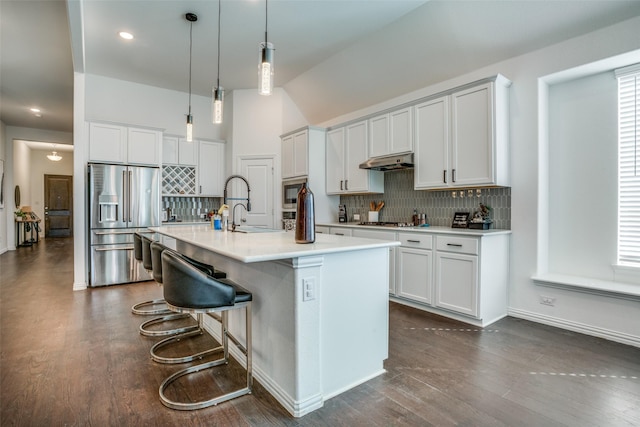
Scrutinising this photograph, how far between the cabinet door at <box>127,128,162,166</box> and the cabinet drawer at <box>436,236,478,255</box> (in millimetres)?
4370

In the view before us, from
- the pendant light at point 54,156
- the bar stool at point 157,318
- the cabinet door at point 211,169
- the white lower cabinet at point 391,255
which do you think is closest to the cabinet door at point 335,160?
the white lower cabinet at point 391,255

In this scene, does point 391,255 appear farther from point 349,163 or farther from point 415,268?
point 349,163

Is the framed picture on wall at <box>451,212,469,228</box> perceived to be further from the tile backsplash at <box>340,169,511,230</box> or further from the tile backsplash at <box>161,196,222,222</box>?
the tile backsplash at <box>161,196,222,222</box>

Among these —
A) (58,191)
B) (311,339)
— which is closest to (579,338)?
(311,339)

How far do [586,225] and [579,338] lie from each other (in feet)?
3.54

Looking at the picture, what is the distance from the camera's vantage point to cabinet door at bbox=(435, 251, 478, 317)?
3213mm

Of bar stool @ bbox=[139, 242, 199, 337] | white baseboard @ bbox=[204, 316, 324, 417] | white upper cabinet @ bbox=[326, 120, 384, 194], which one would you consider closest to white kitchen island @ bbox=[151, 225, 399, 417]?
white baseboard @ bbox=[204, 316, 324, 417]

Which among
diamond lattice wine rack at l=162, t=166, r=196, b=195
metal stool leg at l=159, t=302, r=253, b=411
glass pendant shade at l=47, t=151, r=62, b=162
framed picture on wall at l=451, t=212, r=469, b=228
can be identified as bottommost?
metal stool leg at l=159, t=302, r=253, b=411

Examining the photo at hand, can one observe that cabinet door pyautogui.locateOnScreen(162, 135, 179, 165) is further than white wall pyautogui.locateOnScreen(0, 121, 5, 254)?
No

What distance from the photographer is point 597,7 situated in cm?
273

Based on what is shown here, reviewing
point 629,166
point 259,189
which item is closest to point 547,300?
point 629,166

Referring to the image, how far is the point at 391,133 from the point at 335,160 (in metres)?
1.16

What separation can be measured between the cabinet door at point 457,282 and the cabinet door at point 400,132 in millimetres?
1436

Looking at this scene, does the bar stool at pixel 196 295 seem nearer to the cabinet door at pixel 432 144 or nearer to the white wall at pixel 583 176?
the cabinet door at pixel 432 144
